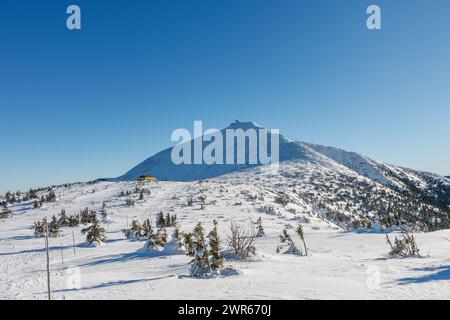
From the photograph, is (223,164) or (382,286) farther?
(223,164)

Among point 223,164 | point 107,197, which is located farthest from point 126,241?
point 223,164

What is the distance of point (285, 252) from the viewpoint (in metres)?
24.0

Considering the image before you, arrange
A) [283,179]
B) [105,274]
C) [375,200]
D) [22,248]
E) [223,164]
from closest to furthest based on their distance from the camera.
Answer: [105,274]
[22,248]
[375,200]
[283,179]
[223,164]

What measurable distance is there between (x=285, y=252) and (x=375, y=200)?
350 ft

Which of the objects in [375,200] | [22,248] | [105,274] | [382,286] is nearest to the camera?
[382,286]

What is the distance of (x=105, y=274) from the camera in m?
17.4

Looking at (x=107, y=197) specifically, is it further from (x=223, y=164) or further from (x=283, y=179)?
(x=223, y=164)

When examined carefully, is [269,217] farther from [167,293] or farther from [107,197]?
[167,293]
